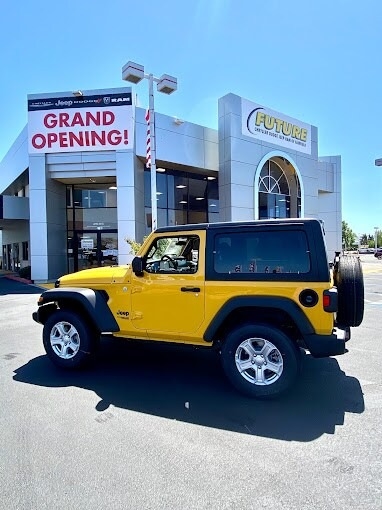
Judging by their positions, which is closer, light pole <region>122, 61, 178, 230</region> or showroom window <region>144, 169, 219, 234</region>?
light pole <region>122, 61, 178, 230</region>

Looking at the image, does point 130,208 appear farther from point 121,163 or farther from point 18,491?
point 18,491

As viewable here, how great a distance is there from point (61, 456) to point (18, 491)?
17.8 inches

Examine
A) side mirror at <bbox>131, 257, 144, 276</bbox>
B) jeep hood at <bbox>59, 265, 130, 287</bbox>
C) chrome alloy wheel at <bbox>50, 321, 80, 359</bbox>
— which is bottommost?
chrome alloy wheel at <bbox>50, 321, 80, 359</bbox>

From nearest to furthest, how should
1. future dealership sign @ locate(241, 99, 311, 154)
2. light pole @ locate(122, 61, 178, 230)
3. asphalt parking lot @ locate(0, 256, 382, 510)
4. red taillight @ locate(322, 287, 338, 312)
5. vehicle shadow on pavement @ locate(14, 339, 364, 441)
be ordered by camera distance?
1. asphalt parking lot @ locate(0, 256, 382, 510)
2. vehicle shadow on pavement @ locate(14, 339, 364, 441)
3. red taillight @ locate(322, 287, 338, 312)
4. light pole @ locate(122, 61, 178, 230)
5. future dealership sign @ locate(241, 99, 311, 154)

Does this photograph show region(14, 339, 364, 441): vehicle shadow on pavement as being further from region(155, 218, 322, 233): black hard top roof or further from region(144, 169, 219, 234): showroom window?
region(144, 169, 219, 234): showroom window

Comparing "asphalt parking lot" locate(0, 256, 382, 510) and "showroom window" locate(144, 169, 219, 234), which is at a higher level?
"showroom window" locate(144, 169, 219, 234)

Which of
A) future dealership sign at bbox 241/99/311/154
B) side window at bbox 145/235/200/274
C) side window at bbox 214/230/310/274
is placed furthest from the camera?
future dealership sign at bbox 241/99/311/154

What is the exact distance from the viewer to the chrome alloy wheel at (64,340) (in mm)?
4959

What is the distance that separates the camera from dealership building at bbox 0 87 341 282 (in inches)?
632

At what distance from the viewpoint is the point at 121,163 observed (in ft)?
52.7

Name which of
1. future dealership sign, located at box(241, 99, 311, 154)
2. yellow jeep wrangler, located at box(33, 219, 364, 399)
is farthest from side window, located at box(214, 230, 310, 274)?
future dealership sign, located at box(241, 99, 311, 154)

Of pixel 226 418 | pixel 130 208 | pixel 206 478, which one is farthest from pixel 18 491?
pixel 130 208

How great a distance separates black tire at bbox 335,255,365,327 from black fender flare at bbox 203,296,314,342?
64cm

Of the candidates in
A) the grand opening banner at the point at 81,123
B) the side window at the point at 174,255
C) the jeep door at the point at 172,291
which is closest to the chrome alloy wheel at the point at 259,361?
the jeep door at the point at 172,291
